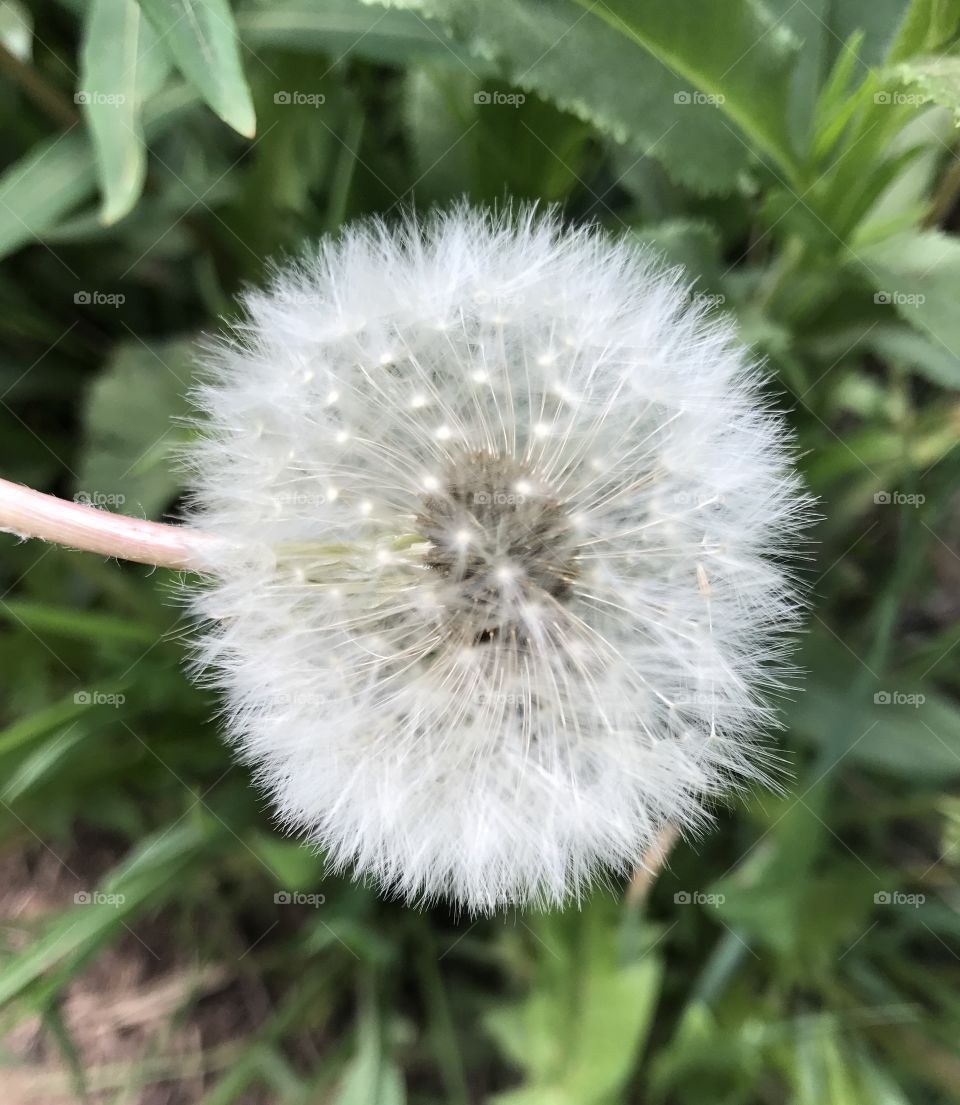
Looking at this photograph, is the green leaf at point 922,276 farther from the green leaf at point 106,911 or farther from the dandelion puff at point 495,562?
the green leaf at point 106,911

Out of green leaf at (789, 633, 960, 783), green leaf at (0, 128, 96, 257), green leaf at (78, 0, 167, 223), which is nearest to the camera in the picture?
green leaf at (78, 0, 167, 223)

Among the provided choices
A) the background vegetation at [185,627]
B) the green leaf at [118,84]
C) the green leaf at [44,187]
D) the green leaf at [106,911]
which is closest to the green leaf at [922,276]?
the background vegetation at [185,627]

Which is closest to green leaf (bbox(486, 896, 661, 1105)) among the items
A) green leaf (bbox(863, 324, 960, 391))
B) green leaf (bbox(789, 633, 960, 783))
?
green leaf (bbox(789, 633, 960, 783))

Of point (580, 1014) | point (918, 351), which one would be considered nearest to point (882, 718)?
point (918, 351)

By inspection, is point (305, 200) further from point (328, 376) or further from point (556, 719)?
point (556, 719)

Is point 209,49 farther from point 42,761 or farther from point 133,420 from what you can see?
point 42,761

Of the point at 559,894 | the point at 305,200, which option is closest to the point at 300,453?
the point at 559,894

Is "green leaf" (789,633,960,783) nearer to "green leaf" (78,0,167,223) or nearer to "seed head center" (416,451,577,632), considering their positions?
"seed head center" (416,451,577,632)
